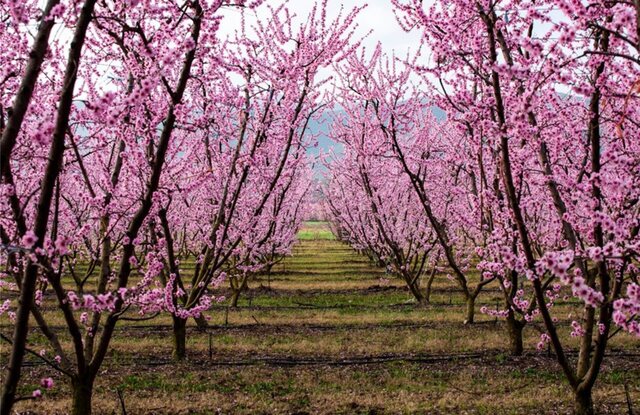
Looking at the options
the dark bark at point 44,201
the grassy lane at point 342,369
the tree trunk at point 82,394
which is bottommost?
the grassy lane at point 342,369

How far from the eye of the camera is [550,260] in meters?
2.90

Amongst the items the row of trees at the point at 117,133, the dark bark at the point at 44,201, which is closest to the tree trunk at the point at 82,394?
the row of trees at the point at 117,133

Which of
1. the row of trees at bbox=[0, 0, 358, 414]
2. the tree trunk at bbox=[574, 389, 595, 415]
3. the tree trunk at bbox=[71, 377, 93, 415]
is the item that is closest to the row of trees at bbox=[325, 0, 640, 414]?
the tree trunk at bbox=[574, 389, 595, 415]

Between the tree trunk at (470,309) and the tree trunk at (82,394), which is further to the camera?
the tree trunk at (470,309)

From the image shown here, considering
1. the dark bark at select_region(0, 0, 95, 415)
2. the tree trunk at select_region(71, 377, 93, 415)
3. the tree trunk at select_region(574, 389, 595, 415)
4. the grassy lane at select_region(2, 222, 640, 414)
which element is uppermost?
the dark bark at select_region(0, 0, 95, 415)

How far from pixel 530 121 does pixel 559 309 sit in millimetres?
12402

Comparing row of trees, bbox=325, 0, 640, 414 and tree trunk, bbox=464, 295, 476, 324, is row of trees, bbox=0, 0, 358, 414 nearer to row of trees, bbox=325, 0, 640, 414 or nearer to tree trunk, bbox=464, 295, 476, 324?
row of trees, bbox=325, 0, 640, 414

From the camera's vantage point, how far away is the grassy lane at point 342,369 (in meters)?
8.42

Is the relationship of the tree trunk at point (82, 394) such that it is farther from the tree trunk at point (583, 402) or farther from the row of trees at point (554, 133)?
the tree trunk at point (583, 402)

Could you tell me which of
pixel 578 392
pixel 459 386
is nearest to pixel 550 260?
pixel 578 392

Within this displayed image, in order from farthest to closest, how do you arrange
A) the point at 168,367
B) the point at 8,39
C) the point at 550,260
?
Answer: the point at 168,367 → the point at 8,39 → the point at 550,260

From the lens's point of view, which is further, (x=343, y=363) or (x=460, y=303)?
(x=460, y=303)

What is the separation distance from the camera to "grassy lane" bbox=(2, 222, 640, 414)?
842 centimetres

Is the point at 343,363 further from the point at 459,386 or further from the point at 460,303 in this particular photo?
the point at 460,303
